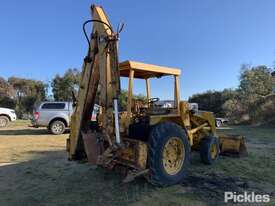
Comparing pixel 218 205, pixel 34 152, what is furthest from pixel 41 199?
pixel 34 152

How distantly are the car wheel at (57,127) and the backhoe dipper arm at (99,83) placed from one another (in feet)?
32.9

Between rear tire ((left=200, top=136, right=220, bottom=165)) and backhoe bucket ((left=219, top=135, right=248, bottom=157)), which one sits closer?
rear tire ((left=200, top=136, right=220, bottom=165))

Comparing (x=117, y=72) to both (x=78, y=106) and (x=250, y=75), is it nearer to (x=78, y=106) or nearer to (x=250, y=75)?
(x=78, y=106)

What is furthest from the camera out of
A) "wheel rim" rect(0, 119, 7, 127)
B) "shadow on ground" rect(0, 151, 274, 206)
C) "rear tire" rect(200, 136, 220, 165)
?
"wheel rim" rect(0, 119, 7, 127)

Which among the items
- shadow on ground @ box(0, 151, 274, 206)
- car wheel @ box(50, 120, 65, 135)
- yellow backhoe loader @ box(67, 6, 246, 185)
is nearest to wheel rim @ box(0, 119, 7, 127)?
car wheel @ box(50, 120, 65, 135)

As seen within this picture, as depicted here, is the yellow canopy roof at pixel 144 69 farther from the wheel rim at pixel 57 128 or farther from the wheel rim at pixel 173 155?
the wheel rim at pixel 57 128

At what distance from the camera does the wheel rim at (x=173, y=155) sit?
5996mm

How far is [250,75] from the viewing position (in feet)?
105

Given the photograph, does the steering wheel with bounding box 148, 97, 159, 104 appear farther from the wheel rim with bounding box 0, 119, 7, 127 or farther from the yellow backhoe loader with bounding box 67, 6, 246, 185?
the wheel rim with bounding box 0, 119, 7, 127

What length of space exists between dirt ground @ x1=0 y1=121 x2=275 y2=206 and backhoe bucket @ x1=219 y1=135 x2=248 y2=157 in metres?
0.29

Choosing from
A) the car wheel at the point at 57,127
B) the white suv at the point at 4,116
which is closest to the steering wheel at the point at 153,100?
the car wheel at the point at 57,127

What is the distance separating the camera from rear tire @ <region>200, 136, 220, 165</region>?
780 centimetres

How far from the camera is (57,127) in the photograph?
1638 cm

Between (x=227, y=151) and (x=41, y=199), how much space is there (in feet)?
18.6
